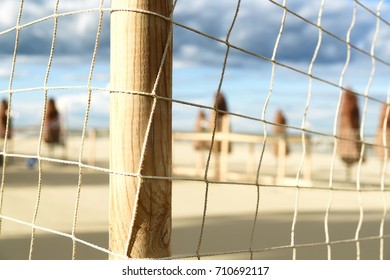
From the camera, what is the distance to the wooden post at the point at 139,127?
1446mm

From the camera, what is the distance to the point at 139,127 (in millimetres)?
1445

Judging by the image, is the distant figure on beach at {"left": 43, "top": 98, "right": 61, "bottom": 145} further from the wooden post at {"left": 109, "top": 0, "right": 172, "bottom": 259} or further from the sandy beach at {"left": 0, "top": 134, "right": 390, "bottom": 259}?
the wooden post at {"left": 109, "top": 0, "right": 172, "bottom": 259}

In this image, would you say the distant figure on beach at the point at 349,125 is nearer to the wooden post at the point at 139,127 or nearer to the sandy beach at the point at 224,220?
the sandy beach at the point at 224,220

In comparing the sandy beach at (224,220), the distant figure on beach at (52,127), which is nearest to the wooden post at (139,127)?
the sandy beach at (224,220)

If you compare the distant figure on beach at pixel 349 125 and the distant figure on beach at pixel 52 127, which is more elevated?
the distant figure on beach at pixel 52 127

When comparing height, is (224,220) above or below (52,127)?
below

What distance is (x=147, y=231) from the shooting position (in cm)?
146

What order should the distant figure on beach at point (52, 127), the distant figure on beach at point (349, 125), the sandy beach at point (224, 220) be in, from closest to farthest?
the sandy beach at point (224, 220)
the distant figure on beach at point (349, 125)
the distant figure on beach at point (52, 127)

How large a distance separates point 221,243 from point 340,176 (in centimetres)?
1034

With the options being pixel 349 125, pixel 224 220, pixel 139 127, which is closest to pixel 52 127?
pixel 349 125

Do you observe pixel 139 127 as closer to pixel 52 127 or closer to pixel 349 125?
pixel 349 125

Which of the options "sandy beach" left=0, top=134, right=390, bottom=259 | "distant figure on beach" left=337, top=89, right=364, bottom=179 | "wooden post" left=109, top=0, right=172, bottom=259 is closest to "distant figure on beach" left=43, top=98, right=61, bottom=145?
"sandy beach" left=0, top=134, right=390, bottom=259

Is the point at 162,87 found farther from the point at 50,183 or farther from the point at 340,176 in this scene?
the point at 340,176

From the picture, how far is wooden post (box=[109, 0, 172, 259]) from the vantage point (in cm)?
145
